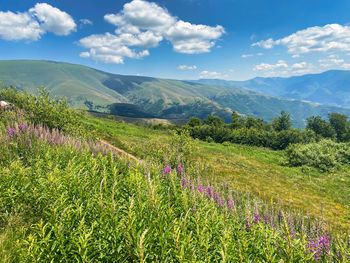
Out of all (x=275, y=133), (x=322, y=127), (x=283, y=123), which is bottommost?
(x=275, y=133)

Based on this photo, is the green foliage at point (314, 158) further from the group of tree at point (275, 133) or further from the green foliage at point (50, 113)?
the green foliage at point (50, 113)

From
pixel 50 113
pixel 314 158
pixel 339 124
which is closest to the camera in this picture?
pixel 50 113

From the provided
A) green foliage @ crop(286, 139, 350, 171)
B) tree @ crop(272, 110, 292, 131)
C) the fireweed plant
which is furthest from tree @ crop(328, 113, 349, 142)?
the fireweed plant

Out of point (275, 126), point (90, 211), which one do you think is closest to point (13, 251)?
point (90, 211)

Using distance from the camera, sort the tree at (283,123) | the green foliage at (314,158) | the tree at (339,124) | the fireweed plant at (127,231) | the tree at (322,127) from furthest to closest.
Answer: the tree at (283,123) → the tree at (339,124) → the tree at (322,127) → the green foliage at (314,158) → the fireweed plant at (127,231)

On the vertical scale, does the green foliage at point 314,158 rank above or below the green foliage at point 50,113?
below

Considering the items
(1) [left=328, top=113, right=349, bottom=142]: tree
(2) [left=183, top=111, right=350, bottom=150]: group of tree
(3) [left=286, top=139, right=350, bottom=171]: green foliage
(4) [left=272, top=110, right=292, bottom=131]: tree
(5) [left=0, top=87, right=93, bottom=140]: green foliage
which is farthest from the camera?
(4) [left=272, top=110, right=292, bottom=131]: tree

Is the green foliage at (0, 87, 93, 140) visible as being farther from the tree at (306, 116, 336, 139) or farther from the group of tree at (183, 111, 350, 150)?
the tree at (306, 116, 336, 139)

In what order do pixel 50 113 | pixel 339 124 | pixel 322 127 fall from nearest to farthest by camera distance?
pixel 50 113 → pixel 322 127 → pixel 339 124

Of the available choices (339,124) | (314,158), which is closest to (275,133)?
(314,158)

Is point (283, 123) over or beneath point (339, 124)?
beneath

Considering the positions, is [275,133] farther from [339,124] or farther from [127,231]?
[127,231]

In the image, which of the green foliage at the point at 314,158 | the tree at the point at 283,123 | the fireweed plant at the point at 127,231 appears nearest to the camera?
the fireweed plant at the point at 127,231

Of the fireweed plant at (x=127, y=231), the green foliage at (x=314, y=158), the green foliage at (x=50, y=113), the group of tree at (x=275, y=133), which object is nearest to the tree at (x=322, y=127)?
the group of tree at (x=275, y=133)
